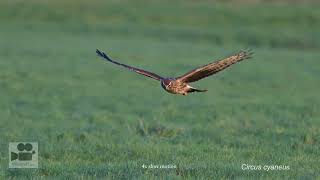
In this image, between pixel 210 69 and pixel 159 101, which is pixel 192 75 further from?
pixel 159 101

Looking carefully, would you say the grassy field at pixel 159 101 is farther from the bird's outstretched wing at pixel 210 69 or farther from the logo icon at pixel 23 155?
the bird's outstretched wing at pixel 210 69

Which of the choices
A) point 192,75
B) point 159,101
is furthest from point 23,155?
point 159,101

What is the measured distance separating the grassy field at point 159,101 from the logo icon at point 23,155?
149 millimetres

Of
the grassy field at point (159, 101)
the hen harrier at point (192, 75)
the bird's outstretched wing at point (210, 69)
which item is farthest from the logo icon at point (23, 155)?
the bird's outstretched wing at point (210, 69)

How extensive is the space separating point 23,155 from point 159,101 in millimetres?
7433

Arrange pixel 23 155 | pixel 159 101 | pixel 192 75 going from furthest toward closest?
1. pixel 159 101
2. pixel 23 155
3. pixel 192 75

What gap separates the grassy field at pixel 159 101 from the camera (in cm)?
1002

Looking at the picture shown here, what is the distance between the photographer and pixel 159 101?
1736 cm

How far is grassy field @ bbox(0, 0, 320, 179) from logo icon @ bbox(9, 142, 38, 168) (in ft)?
0.49

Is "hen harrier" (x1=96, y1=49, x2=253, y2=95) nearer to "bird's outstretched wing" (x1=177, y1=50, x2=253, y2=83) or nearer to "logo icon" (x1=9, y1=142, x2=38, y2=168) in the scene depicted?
"bird's outstretched wing" (x1=177, y1=50, x2=253, y2=83)

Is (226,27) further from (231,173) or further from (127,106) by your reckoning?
(231,173)

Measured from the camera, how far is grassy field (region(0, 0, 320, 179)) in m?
10.0

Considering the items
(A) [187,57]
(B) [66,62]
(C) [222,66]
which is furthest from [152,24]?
(C) [222,66]

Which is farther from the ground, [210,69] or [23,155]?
[210,69]
